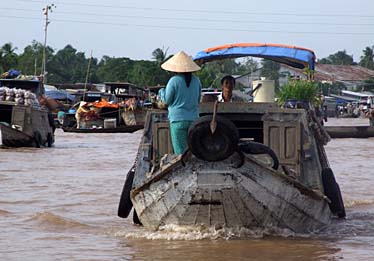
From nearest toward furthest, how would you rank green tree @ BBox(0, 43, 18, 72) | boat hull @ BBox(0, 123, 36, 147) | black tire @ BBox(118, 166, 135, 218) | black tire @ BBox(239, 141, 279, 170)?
black tire @ BBox(239, 141, 279, 170) → black tire @ BBox(118, 166, 135, 218) → boat hull @ BBox(0, 123, 36, 147) → green tree @ BBox(0, 43, 18, 72)

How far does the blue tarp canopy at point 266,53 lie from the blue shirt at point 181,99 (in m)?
4.33

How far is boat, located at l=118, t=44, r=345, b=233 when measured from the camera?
20.6 ft

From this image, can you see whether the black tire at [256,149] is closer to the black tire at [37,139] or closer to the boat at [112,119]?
the black tire at [37,139]

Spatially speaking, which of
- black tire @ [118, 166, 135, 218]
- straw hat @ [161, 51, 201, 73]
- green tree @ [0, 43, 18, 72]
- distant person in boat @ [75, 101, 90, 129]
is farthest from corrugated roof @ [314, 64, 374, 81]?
straw hat @ [161, 51, 201, 73]

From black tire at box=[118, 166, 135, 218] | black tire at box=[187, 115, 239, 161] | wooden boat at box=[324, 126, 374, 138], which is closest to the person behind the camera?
black tire at box=[187, 115, 239, 161]

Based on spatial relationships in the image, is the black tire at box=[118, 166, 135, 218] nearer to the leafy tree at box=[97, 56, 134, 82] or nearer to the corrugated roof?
the leafy tree at box=[97, 56, 134, 82]

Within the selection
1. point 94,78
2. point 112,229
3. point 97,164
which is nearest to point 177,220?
point 112,229

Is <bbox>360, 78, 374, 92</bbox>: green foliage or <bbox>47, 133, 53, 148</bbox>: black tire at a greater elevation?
<bbox>360, 78, 374, 92</bbox>: green foliage

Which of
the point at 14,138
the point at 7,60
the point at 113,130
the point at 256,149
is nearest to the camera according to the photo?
the point at 256,149

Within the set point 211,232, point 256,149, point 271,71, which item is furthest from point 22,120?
point 271,71

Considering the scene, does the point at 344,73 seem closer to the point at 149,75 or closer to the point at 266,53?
the point at 149,75

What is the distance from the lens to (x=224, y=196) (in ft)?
20.8

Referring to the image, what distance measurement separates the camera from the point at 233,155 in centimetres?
628

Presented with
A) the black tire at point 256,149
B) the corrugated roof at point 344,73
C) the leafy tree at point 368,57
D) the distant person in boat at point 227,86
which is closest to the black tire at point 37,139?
the distant person in boat at point 227,86
